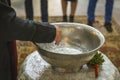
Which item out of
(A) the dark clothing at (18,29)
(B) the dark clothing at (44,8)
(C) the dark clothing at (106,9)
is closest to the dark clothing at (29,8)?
(B) the dark clothing at (44,8)

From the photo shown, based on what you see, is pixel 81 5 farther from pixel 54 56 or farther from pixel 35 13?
pixel 54 56

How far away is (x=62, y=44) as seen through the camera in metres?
1.50

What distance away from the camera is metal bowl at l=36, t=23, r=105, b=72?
1.25m

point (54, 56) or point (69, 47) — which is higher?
point (54, 56)

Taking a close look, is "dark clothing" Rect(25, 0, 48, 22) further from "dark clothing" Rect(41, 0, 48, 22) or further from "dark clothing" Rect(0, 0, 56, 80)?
"dark clothing" Rect(0, 0, 56, 80)

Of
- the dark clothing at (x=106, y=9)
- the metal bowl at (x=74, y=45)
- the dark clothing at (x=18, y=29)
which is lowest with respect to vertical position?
the dark clothing at (x=106, y=9)

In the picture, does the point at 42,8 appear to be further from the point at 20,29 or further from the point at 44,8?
the point at 20,29

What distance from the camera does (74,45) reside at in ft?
4.94

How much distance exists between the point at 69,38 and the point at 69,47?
0.05 metres

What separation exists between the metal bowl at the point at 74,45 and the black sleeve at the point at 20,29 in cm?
11

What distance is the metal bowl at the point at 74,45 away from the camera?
4.10ft

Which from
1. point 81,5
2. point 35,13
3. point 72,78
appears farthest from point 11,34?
point 81,5

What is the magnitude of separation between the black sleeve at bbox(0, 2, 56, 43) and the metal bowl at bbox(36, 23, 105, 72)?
0.35 ft

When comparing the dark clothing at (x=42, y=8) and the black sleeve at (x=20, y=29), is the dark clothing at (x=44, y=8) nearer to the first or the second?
the dark clothing at (x=42, y=8)
